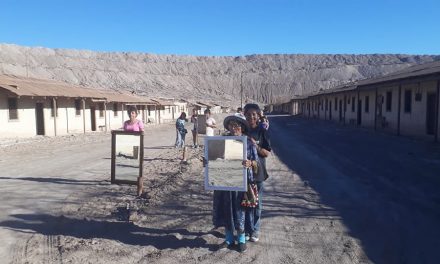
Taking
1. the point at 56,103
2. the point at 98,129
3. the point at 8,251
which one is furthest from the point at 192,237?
the point at 98,129

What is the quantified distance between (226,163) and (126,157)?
9.81 ft

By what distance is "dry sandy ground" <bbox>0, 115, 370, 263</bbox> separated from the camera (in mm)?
4602

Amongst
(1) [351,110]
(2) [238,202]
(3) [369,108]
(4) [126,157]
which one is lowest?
(2) [238,202]

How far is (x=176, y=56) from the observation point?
157375 mm

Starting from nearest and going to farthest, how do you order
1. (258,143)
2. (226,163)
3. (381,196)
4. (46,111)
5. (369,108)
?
(226,163) → (258,143) → (381,196) → (46,111) → (369,108)

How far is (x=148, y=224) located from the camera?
5762mm

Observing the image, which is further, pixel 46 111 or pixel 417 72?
pixel 46 111

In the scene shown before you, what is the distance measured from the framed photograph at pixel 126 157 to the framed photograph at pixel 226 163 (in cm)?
252

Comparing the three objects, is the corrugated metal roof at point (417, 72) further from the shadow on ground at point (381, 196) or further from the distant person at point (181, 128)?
the distant person at point (181, 128)

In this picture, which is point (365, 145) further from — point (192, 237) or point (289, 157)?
point (192, 237)

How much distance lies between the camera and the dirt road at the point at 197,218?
15.2ft

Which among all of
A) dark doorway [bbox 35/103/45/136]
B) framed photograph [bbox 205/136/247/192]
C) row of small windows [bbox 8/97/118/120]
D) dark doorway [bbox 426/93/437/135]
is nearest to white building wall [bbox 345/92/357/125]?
dark doorway [bbox 426/93/437/135]

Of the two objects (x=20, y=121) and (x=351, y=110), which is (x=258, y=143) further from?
(x=351, y=110)

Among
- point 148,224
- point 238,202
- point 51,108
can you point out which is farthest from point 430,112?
point 51,108
